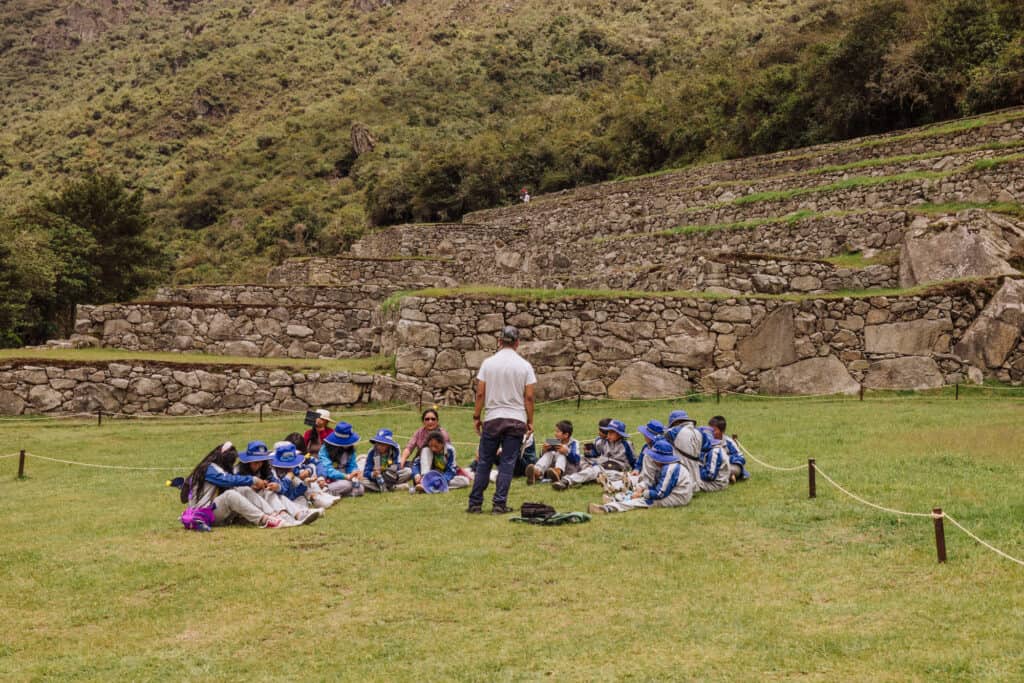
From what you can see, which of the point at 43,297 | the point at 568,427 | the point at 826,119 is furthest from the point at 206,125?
the point at 568,427

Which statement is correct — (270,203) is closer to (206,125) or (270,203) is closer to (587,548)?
(206,125)

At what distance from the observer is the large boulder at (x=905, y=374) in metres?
13.1

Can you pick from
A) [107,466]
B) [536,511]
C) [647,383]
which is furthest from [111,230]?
[536,511]

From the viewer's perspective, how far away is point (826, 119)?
25141mm

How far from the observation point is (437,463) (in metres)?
8.37

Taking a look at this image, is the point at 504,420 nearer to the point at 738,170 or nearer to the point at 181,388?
the point at 181,388

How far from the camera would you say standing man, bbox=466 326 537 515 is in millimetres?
6949

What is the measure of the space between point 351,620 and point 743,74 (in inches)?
1343

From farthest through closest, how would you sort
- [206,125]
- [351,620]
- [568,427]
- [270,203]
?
[206,125]
[270,203]
[568,427]
[351,620]

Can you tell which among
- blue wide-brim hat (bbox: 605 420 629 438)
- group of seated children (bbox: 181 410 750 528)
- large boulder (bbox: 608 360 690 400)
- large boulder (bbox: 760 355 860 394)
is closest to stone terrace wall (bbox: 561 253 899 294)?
large boulder (bbox: 760 355 860 394)

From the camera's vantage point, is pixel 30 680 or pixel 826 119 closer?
pixel 30 680

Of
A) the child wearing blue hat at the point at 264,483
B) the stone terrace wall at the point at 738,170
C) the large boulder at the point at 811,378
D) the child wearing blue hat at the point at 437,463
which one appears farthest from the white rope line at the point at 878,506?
the stone terrace wall at the point at 738,170

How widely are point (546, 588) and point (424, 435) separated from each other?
3946mm

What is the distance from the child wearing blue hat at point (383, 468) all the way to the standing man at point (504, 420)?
151 centimetres
